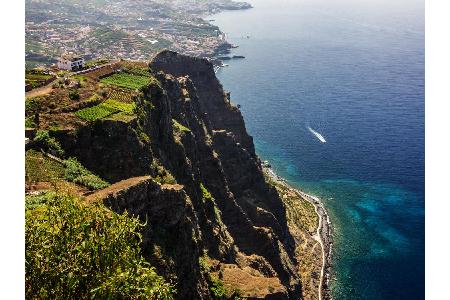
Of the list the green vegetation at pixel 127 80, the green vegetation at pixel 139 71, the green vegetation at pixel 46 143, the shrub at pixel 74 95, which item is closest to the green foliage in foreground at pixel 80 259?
the green vegetation at pixel 46 143

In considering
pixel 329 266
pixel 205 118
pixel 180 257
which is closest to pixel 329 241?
pixel 329 266

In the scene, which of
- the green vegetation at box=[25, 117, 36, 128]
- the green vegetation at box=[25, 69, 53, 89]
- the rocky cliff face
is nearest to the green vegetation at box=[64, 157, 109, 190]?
the rocky cliff face

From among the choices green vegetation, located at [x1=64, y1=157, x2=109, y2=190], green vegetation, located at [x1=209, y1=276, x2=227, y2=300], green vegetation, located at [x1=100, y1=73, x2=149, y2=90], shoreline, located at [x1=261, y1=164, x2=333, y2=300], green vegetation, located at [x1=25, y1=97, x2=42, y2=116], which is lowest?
shoreline, located at [x1=261, y1=164, x2=333, y2=300]

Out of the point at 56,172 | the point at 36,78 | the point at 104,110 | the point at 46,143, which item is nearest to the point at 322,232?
the point at 104,110

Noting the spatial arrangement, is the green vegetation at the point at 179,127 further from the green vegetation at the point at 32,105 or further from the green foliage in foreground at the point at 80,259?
the green foliage in foreground at the point at 80,259

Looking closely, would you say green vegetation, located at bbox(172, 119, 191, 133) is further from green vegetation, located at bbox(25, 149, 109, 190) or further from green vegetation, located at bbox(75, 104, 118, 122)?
green vegetation, located at bbox(25, 149, 109, 190)

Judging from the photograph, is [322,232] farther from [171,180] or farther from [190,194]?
[171,180]

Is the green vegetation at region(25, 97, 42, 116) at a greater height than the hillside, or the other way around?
the green vegetation at region(25, 97, 42, 116)
